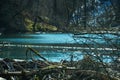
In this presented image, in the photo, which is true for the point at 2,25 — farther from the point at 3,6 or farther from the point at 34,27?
the point at 34,27

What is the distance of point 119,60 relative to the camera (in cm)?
656

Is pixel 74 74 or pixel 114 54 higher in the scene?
pixel 114 54

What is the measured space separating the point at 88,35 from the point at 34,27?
338 feet

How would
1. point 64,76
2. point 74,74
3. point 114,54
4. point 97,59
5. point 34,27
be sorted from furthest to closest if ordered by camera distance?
point 34,27, point 64,76, point 74,74, point 97,59, point 114,54

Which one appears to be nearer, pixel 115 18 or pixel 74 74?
pixel 115 18

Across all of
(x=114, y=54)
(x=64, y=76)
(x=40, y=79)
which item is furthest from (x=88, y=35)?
(x=40, y=79)

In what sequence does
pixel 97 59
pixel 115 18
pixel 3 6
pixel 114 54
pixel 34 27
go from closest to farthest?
pixel 115 18 → pixel 114 54 → pixel 97 59 → pixel 3 6 → pixel 34 27

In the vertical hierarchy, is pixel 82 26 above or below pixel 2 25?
above

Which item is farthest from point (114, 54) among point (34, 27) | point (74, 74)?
point (34, 27)

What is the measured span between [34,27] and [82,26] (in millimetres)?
103609

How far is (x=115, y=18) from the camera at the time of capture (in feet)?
18.7

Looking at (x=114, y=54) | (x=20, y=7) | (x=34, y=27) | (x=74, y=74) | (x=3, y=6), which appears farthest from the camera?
(x=34, y=27)

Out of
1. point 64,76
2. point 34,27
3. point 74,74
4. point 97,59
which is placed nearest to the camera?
point 97,59

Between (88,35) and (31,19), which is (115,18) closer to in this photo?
(88,35)
